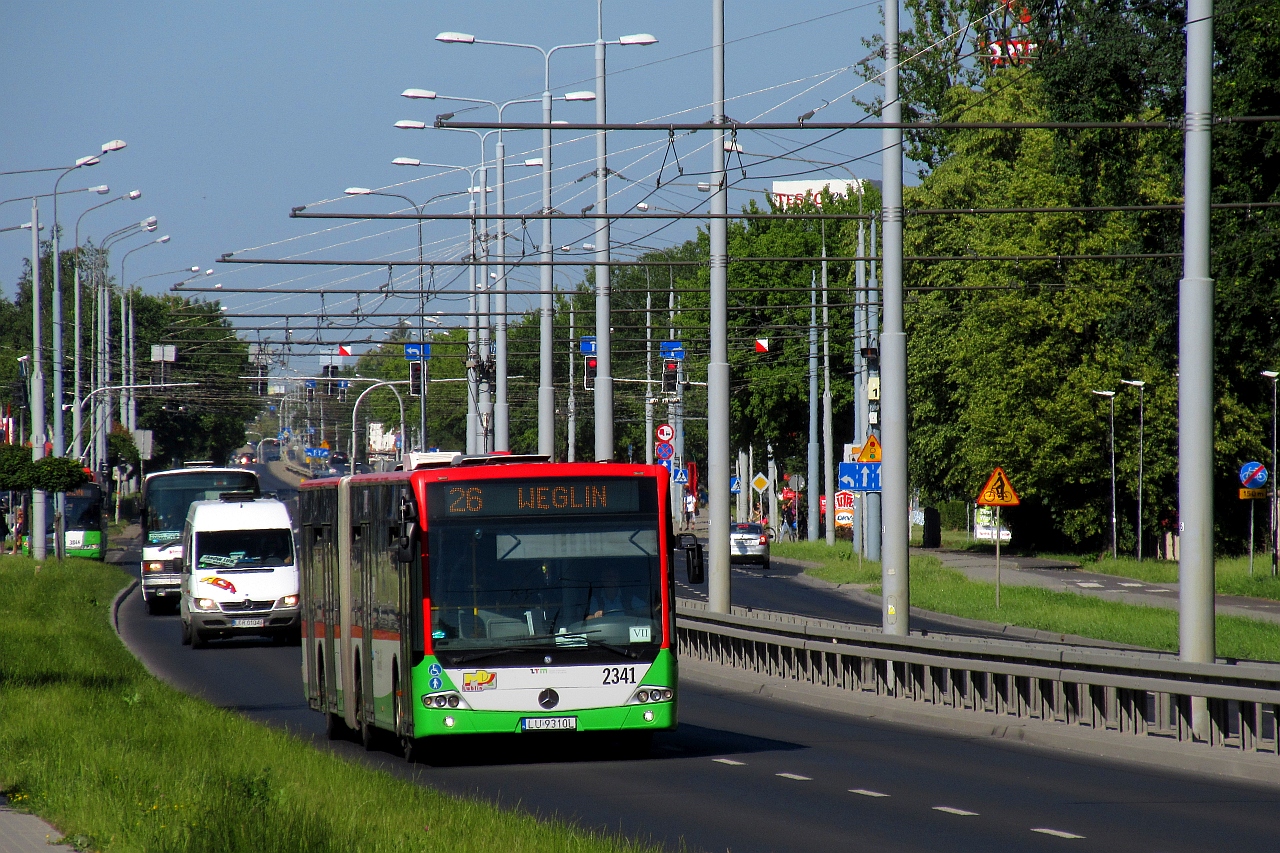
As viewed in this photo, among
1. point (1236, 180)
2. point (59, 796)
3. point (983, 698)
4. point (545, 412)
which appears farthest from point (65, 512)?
point (59, 796)

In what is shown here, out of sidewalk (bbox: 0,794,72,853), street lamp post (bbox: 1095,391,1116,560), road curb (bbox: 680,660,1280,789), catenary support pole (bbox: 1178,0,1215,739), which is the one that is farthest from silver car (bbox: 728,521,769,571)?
sidewalk (bbox: 0,794,72,853)

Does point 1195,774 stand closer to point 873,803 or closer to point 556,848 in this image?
point 873,803

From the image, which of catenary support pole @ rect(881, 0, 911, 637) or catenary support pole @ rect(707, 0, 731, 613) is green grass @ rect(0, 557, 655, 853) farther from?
catenary support pole @ rect(707, 0, 731, 613)

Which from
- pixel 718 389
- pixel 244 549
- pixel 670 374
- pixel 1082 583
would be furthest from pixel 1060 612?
pixel 1082 583

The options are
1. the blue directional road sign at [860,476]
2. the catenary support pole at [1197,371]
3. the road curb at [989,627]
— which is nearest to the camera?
the catenary support pole at [1197,371]

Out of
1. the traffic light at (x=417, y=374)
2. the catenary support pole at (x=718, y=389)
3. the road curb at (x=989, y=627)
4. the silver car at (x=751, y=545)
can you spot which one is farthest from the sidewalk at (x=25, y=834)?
the silver car at (x=751, y=545)

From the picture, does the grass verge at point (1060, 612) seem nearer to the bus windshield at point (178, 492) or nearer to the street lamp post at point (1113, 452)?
the street lamp post at point (1113, 452)

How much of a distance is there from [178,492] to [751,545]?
2317 centimetres

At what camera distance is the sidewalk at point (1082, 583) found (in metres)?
40.2

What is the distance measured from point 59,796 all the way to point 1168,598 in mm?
36107

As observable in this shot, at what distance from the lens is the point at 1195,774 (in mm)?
13938

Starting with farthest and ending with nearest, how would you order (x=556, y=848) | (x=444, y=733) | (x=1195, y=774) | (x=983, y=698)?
(x=983, y=698) → (x=444, y=733) → (x=1195, y=774) → (x=556, y=848)

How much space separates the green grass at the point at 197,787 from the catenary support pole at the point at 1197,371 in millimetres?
6944

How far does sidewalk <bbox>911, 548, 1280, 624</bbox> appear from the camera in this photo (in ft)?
132
